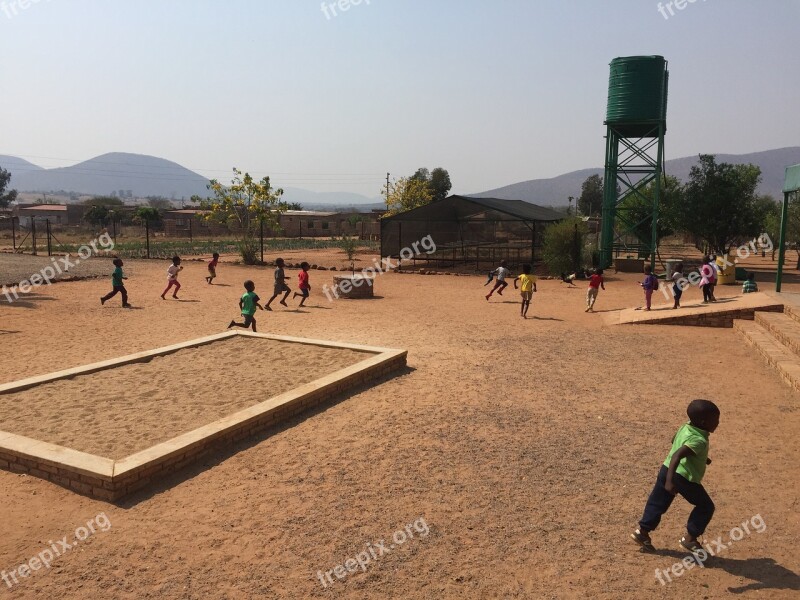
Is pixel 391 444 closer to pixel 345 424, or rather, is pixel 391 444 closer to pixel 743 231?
pixel 345 424

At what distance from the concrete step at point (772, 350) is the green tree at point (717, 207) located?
59.6 feet

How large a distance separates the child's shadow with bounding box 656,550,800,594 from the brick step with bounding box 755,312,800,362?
270 inches

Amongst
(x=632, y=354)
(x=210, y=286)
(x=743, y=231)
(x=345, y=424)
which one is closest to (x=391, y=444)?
(x=345, y=424)

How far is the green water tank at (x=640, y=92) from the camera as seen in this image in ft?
86.4

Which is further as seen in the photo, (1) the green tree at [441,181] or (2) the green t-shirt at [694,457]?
(1) the green tree at [441,181]

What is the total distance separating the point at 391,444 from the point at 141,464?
2.37 meters

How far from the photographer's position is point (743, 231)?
29.2 metres

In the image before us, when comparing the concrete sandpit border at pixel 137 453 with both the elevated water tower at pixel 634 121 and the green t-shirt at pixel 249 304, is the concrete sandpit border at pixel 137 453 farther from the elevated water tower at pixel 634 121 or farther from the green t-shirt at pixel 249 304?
the elevated water tower at pixel 634 121

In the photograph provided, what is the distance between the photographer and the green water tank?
26344 mm

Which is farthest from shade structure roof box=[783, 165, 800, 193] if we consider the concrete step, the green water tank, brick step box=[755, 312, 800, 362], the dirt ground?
the green water tank

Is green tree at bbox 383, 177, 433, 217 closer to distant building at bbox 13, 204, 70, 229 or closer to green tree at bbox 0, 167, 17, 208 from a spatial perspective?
distant building at bbox 13, 204, 70, 229
